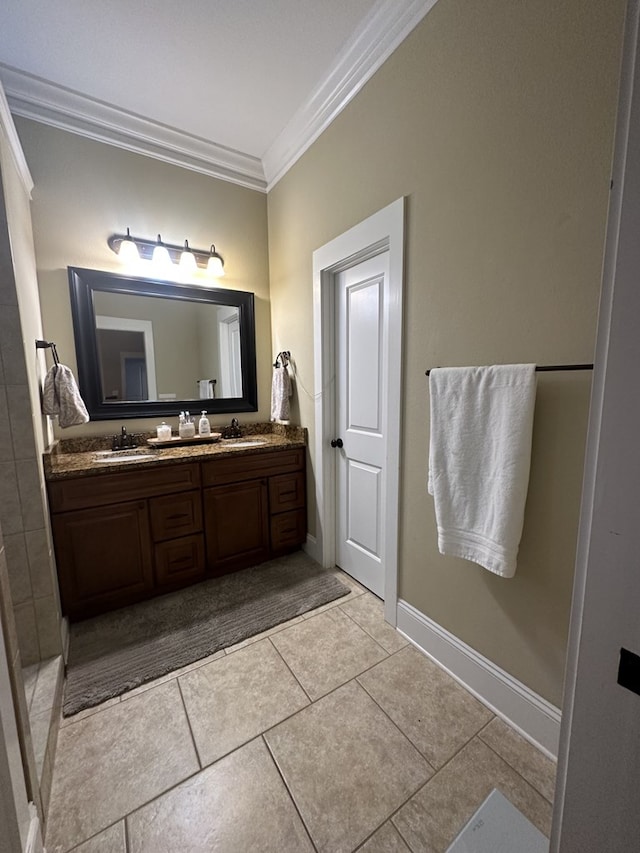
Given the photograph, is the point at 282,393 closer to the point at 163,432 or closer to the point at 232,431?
the point at 232,431

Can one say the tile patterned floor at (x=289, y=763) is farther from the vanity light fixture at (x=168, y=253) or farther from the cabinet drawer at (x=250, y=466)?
the vanity light fixture at (x=168, y=253)

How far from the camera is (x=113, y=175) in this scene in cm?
217

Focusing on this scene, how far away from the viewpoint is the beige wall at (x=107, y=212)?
201 cm

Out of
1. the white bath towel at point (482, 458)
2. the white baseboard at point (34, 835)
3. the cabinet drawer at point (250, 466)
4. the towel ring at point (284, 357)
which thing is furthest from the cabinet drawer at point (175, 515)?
the white bath towel at point (482, 458)

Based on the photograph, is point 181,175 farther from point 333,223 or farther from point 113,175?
point 333,223

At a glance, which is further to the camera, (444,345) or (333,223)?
(333,223)

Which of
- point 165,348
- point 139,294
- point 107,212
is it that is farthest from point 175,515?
point 107,212

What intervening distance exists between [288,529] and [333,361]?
1266 millimetres

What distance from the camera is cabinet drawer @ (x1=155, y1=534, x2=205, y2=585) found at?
2.05 meters

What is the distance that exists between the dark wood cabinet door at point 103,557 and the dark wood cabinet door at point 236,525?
1.21 ft

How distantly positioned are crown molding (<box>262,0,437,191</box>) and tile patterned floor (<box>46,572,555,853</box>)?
2.78 meters

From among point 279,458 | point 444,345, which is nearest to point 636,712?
point 444,345

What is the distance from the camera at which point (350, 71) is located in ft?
5.55

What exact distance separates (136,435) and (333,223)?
1.89 metres
